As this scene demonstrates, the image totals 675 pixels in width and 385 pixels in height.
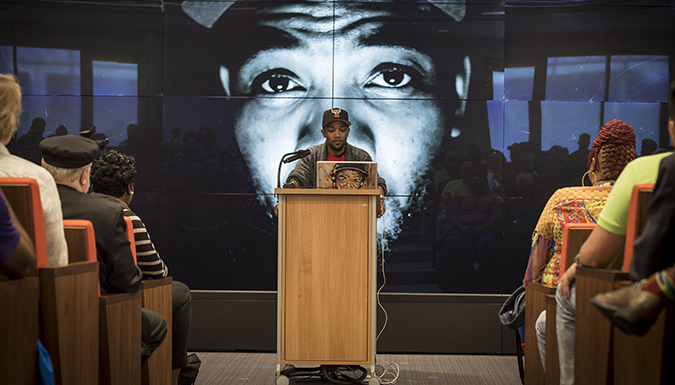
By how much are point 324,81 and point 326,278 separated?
72.8 inches

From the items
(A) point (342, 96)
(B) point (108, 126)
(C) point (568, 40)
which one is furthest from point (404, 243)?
(B) point (108, 126)

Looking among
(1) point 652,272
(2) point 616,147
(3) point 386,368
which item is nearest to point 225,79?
(3) point 386,368

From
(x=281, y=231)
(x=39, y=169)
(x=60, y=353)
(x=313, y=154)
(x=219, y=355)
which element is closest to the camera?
(x=60, y=353)

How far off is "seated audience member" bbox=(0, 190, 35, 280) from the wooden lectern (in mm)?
1599

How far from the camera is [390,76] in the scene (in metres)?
4.19

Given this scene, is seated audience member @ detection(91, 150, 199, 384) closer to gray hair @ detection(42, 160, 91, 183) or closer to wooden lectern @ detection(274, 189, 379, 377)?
gray hair @ detection(42, 160, 91, 183)

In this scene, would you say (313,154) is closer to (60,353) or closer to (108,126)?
(108,126)

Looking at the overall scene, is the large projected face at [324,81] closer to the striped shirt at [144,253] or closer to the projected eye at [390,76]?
the projected eye at [390,76]

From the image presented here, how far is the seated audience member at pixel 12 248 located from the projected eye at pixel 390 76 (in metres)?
3.14

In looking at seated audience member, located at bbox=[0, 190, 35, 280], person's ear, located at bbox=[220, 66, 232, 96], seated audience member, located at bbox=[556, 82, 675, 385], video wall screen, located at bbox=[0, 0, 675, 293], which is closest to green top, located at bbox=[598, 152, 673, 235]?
seated audience member, located at bbox=[556, 82, 675, 385]

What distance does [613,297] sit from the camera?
1.30 meters

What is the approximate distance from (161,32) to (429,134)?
2.27 metres

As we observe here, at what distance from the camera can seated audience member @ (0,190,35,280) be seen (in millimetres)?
1329

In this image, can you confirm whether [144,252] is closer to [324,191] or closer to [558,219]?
[324,191]
